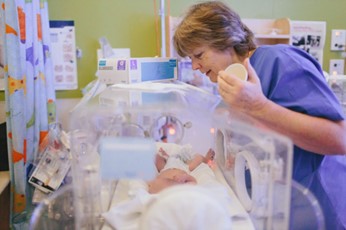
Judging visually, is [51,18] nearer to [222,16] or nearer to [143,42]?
[143,42]

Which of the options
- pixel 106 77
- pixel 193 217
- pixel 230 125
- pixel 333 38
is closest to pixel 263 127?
pixel 230 125

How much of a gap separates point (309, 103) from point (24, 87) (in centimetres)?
135

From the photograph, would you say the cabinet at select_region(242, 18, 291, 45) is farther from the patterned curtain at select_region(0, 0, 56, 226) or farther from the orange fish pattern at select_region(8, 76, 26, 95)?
the orange fish pattern at select_region(8, 76, 26, 95)

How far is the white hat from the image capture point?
0.58 m

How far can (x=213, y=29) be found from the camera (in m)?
1.05

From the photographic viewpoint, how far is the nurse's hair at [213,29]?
1.05 m

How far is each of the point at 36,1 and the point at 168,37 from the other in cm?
83

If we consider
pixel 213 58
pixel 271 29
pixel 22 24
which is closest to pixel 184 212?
pixel 213 58

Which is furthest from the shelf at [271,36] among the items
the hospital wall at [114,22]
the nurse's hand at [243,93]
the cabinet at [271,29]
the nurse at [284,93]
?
the nurse's hand at [243,93]

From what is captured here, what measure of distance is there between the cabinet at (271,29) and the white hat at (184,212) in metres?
1.81

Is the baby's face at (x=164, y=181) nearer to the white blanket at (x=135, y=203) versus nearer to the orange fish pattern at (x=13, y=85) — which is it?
the white blanket at (x=135, y=203)

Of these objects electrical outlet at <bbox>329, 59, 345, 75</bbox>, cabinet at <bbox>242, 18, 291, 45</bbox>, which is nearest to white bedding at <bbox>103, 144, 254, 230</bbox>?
cabinet at <bbox>242, 18, 291, 45</bbox>

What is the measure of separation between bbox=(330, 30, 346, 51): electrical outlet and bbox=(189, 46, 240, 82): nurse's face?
1.68 meters

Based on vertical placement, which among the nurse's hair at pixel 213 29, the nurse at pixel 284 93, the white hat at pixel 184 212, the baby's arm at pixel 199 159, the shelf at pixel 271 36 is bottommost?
the baby's arm at pixel 199 159
